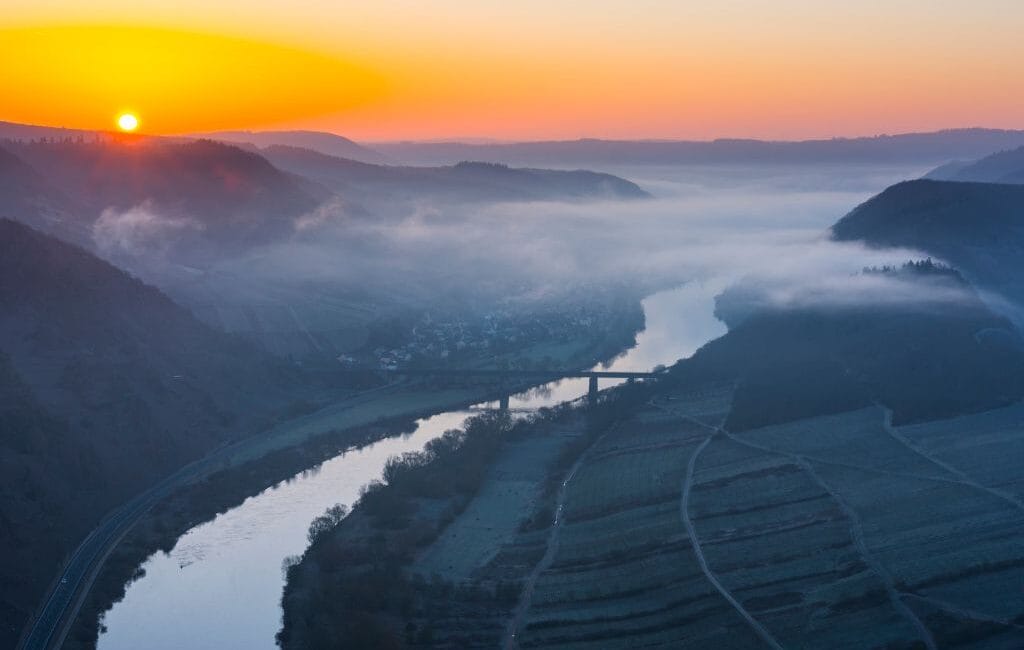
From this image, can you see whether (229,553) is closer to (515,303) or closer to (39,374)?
(39,374)

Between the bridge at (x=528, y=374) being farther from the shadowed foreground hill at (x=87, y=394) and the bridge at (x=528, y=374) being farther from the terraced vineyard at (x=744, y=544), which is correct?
the terraced vineyard at (x=744, y=544)

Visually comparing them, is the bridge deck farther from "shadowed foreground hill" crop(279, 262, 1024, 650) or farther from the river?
the river

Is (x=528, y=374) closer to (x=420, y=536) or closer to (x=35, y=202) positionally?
(x=420, y=536)

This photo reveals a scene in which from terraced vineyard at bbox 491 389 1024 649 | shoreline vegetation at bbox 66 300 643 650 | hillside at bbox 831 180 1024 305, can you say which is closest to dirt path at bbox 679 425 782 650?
terraced vineyard at bbox 491 389 1024 649

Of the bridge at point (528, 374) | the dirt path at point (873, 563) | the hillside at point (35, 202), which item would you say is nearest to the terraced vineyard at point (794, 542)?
the dirt path at point (873, 563)

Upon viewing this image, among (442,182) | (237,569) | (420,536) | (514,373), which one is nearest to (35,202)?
(514,373)

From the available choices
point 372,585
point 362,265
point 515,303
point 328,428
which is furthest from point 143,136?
point 372,585
